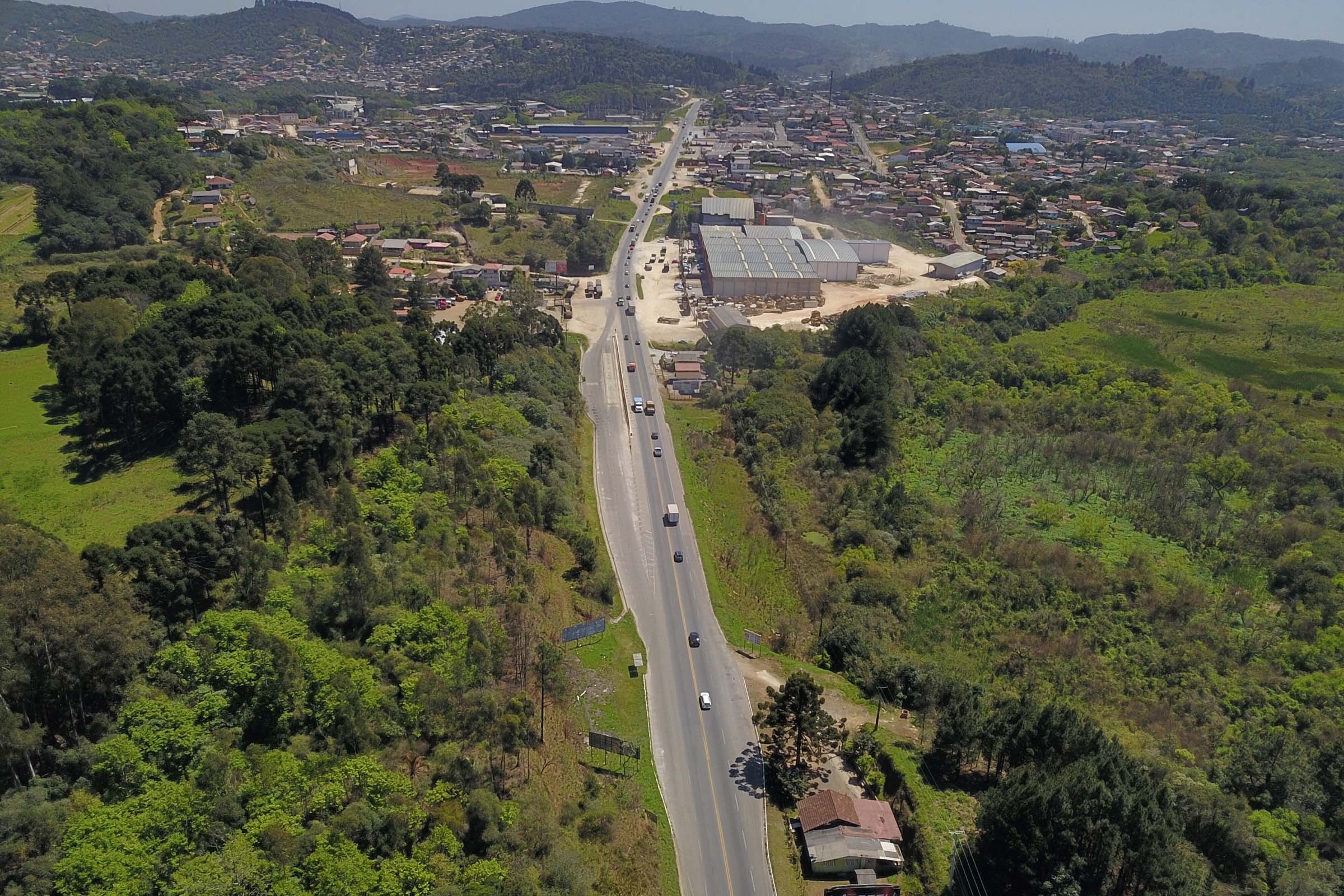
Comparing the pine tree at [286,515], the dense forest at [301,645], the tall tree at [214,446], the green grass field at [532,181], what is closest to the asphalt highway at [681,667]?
the dense forest at [301,645]

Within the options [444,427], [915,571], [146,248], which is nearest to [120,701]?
[444,427]

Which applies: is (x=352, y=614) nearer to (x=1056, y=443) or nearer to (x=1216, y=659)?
(x=1216, y=659)

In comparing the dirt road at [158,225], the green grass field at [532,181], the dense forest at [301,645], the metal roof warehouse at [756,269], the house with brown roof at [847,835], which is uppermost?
the green grass field at [532,181]

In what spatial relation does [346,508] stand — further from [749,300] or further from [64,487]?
[749,300]

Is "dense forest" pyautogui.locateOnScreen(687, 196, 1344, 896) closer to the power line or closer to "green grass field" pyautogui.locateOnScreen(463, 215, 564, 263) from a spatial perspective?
the power line

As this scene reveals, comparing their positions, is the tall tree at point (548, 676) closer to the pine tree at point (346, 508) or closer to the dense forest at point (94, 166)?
the pine tree at point (346, 508)

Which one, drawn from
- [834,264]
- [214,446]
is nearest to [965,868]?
[214,446]
